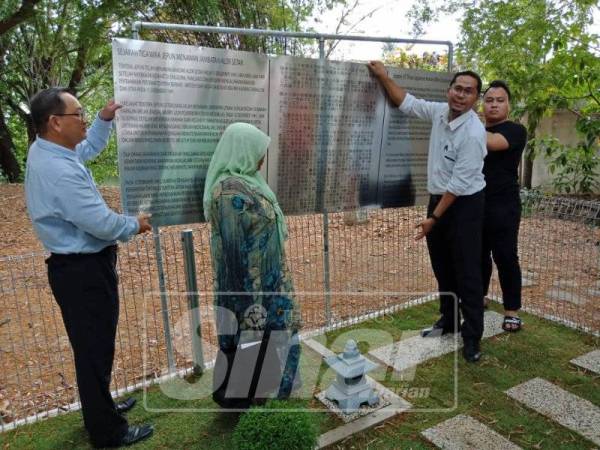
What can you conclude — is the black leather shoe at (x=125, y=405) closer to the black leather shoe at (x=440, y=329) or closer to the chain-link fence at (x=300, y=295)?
the chain-link fence at (x=300, y=295)

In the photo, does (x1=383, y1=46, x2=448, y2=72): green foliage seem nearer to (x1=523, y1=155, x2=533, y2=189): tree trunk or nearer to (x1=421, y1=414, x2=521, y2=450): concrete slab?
(x1=523, y1=155, x2=533, y2=189): tree trunk

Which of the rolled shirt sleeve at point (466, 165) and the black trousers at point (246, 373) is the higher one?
the rolled shirt sleeve at point (466, 165)

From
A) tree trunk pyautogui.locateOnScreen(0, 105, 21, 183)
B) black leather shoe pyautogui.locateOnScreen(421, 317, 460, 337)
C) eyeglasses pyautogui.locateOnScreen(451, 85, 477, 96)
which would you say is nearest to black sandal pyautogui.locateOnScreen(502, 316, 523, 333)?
black leather shoe pyautogui.locateOnScreen(421, 317, 460, 337)

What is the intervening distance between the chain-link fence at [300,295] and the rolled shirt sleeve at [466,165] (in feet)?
3.61

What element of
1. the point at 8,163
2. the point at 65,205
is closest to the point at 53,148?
the point at 65,205

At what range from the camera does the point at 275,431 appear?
196 cm

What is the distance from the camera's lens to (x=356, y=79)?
11.3ft

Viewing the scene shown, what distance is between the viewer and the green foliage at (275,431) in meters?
1.96

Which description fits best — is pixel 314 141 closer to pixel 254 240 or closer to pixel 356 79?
pixel 356 79

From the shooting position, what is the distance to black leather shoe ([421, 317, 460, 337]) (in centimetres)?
378

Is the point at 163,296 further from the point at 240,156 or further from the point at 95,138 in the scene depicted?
the point at 240,156

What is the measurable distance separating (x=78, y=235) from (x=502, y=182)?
2915mm

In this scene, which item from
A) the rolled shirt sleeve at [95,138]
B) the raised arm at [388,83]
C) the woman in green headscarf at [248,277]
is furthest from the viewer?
the raised arm at [388,83]

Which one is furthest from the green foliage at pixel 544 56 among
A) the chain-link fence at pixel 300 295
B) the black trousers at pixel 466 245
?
the black trousers at pixel 466 245
